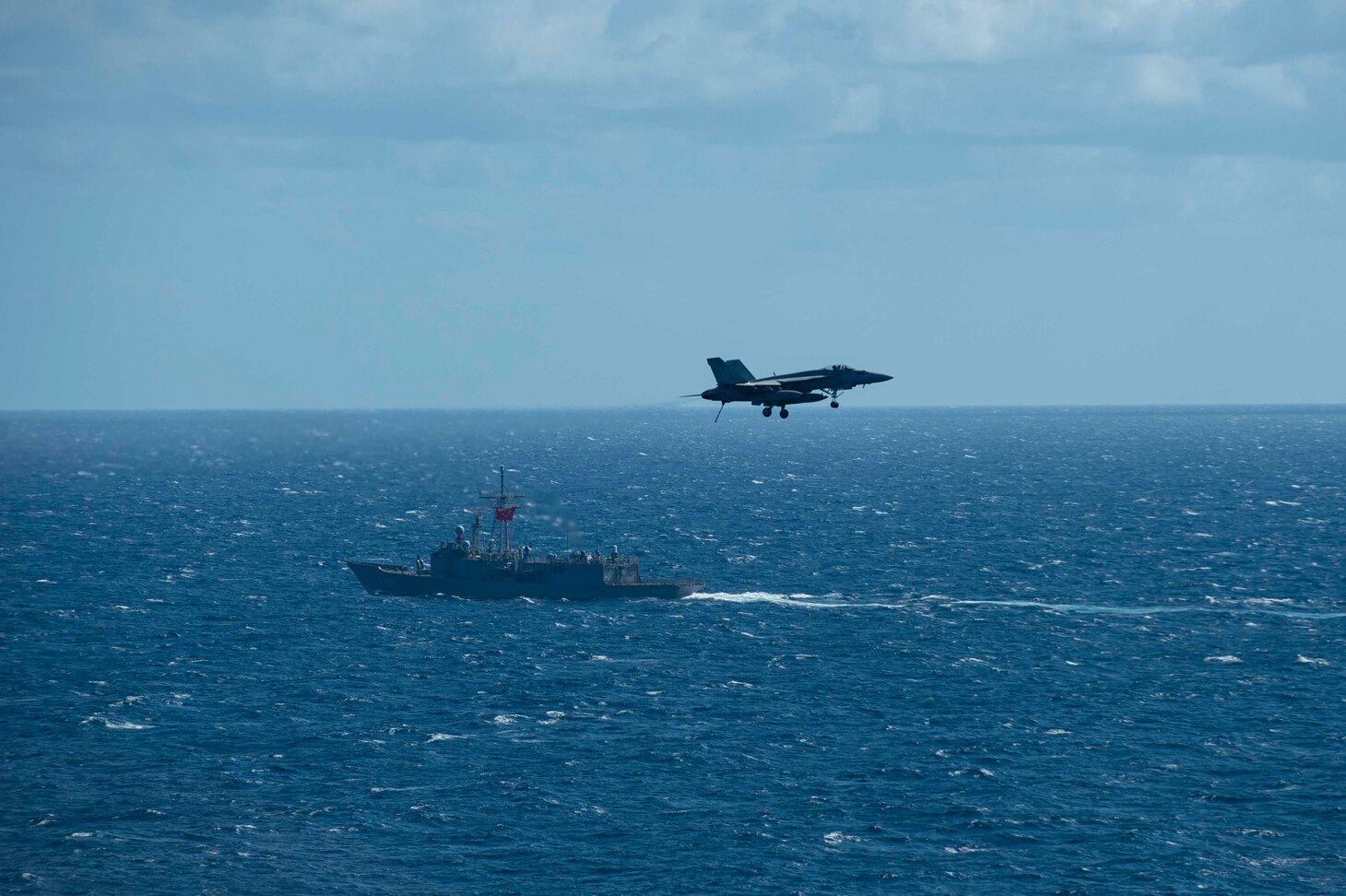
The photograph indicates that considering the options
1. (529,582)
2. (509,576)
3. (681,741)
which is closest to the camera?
(681,741)

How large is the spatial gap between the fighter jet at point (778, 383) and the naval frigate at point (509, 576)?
6844 cm

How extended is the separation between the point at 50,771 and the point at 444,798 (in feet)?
82.4

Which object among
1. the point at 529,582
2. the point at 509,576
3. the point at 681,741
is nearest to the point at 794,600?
the point at 529,582

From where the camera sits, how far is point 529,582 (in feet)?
524

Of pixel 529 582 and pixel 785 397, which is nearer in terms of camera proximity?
pixel 785 397

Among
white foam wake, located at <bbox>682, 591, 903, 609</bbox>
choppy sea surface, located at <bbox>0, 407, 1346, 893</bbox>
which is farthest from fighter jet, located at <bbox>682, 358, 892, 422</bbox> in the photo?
white foam wake, located at <bbox>682, 591, 903, 609</bbox>

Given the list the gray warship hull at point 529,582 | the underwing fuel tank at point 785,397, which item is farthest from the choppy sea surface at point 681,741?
the underwing fuel tank at point 785,397

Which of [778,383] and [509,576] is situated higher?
[778,383]

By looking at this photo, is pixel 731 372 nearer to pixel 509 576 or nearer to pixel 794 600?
pixel 794 600

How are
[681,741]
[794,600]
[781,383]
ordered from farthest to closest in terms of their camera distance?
[794,600] → [681,741] → [781,383]

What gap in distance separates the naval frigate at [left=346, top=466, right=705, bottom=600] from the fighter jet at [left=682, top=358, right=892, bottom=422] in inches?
2694

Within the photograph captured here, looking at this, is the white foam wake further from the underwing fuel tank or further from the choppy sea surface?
the underwing fuel tank

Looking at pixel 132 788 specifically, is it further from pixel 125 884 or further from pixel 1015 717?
pixel 1015 717

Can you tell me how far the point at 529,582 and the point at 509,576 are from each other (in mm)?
2435
